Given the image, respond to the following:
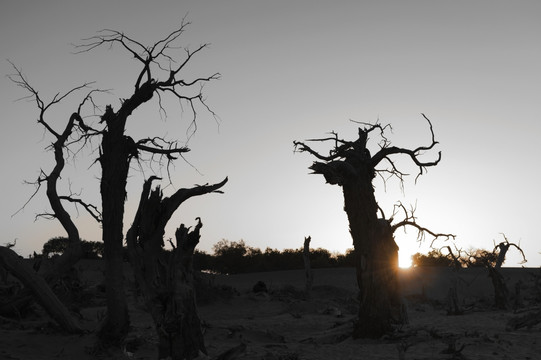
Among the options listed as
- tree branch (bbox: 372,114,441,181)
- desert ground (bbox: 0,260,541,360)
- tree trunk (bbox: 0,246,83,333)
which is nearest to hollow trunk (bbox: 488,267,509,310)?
desert ground (bbox: 0,260,541,360)

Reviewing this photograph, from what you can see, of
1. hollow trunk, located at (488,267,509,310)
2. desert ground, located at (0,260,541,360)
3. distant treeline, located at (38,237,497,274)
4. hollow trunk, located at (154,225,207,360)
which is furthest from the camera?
distant treeline, located at (38,237,497,274)

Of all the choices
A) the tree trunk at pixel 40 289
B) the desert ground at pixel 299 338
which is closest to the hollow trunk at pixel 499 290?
the desert ground at pixel 299 338

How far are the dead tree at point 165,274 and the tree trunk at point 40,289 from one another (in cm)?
340

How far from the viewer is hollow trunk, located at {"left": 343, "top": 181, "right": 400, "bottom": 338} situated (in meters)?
12.1

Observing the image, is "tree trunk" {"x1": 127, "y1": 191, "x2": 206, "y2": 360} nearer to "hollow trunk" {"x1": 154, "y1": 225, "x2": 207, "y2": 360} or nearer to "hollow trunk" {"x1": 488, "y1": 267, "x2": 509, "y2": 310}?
"hollow trunk" {"x1": 154, "y1": 225, "x2": 207, "y2": 360}

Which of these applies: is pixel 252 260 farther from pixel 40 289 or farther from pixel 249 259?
pixel 40 289

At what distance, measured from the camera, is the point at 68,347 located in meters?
10.1

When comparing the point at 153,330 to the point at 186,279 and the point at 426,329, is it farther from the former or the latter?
the point at 426,329

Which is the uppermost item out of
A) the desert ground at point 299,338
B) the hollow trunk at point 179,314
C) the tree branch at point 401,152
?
the tree branch at point 401,152

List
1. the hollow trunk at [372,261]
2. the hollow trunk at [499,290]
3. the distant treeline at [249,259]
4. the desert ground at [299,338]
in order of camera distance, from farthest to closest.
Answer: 1. the distant treeline at [249,259]
2. the hollow trunk at [499,290]
3. the hollow trunk at [372,261]
4. the desert ground at [299,338]

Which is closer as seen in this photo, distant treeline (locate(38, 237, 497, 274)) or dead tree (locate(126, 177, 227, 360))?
dead tree (locate(126, 177, 227, 360))

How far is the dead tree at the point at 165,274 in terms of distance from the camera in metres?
8.19

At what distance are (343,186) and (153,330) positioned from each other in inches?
213

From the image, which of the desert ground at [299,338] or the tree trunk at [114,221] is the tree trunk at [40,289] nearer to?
the desert ground at [299,338]
